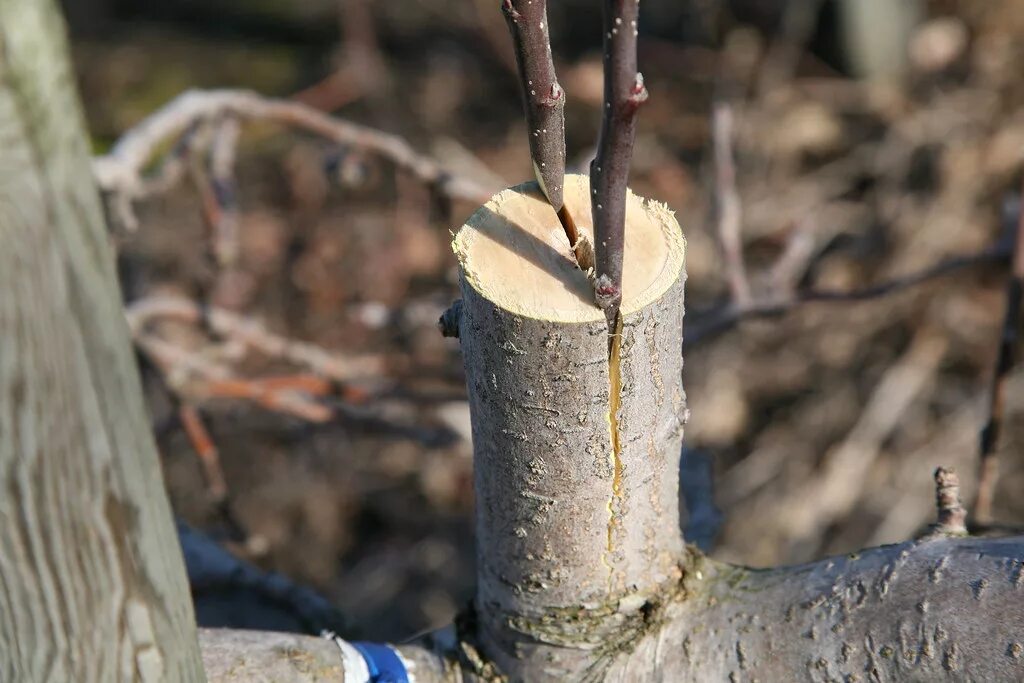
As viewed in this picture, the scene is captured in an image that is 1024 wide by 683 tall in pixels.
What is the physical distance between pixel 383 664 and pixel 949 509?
0.54 metres

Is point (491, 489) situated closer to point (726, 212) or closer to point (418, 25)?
point (726, 212)

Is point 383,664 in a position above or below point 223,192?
below

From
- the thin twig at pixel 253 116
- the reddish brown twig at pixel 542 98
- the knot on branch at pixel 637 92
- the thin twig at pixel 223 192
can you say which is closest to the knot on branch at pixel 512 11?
the reddish brown twig at pixel 542 98

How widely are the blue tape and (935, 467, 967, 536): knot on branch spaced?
50cm

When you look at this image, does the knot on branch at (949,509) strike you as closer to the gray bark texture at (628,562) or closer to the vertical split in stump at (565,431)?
the gray bark texture at (628,562)

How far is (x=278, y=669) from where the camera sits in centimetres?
89

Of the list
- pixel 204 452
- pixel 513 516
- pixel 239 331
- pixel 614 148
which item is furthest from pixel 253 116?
pixel 614 148

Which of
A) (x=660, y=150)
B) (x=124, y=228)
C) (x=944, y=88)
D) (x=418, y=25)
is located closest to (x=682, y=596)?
(x=124, y=228)

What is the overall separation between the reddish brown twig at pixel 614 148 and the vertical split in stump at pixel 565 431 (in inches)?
1.1

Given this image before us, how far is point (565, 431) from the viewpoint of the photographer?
78 centimetres

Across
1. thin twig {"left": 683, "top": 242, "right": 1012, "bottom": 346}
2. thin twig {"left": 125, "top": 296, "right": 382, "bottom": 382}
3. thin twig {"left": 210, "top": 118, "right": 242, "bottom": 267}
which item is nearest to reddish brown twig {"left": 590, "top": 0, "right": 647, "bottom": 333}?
thin twig {"left": 683, "top": 242, "right": 1012, "bottom": 346}

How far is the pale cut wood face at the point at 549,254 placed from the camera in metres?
0.73

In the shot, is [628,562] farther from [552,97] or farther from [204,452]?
[204,452]

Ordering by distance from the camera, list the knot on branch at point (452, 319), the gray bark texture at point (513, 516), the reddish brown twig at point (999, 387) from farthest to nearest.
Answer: the reddish brown twig at point (999, 387) → the knot on branch at point (452, 319) → the gray bark texture at point (513, 516)
